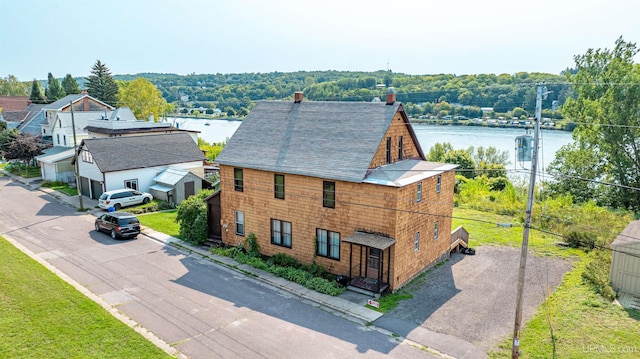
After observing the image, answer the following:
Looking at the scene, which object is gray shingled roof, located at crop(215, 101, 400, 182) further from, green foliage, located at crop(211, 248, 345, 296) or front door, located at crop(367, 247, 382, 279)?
green foliage, located at crop(211, 248, 345, 296)

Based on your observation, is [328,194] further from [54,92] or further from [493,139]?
[54,92]

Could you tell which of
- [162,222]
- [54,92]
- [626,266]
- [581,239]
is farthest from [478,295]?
[54,92]

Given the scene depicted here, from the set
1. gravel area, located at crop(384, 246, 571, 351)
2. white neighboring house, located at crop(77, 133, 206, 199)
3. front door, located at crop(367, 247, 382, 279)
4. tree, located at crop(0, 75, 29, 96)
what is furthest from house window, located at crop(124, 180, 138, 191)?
tree, located at crop(0, 75, 29, 96)

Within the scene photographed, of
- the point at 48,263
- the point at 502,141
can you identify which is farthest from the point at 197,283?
the point at 502,141

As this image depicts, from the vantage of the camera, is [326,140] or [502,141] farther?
[502,141]

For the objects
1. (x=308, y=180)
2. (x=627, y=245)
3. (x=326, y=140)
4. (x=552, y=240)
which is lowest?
(x=552, y=240)

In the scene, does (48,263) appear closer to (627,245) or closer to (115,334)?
(115,334)
